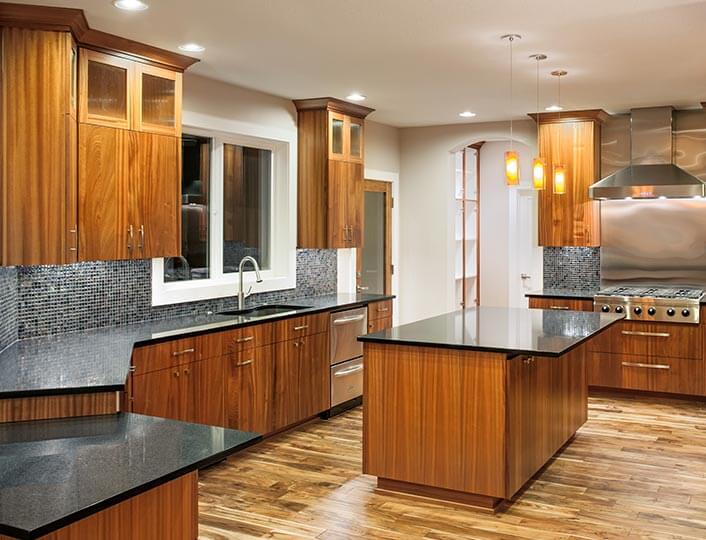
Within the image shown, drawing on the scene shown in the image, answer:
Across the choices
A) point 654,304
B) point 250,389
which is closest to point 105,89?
point 250,389

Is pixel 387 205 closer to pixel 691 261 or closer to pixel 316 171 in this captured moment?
pixel 316 171

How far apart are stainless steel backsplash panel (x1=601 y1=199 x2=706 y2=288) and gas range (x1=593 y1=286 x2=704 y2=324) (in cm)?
26

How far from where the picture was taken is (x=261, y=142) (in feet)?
20.7

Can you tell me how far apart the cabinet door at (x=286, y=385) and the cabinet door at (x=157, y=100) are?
1683mm

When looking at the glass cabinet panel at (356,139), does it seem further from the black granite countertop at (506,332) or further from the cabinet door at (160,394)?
the cabinet door at (160,394)

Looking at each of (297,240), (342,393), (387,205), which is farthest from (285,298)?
(387,205)

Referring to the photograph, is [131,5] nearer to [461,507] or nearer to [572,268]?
[461,507]

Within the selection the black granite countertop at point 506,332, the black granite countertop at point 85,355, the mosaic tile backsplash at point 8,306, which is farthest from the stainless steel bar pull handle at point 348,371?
the mosaic tile backsplash at point 8,306

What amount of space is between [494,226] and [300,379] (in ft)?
15.2

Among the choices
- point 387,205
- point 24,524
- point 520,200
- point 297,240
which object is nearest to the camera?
point 24,524

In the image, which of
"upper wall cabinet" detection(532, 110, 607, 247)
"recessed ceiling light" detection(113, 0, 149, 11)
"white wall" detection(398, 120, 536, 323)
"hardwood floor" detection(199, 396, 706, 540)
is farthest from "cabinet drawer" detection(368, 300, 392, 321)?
"recessed ceiling light" detection(113, 0, 149, 11)

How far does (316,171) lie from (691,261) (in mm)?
3633

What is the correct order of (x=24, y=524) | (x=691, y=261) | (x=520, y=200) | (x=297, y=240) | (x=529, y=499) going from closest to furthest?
(x=24, y=524), (x=529, y=499), (x=297, y=240), (x=691, y=261), (x=520, y=200)

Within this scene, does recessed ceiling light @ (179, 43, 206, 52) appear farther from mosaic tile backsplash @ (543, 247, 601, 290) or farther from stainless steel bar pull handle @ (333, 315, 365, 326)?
mosaic tile backsplash @ (543, 247, 601, 290)
